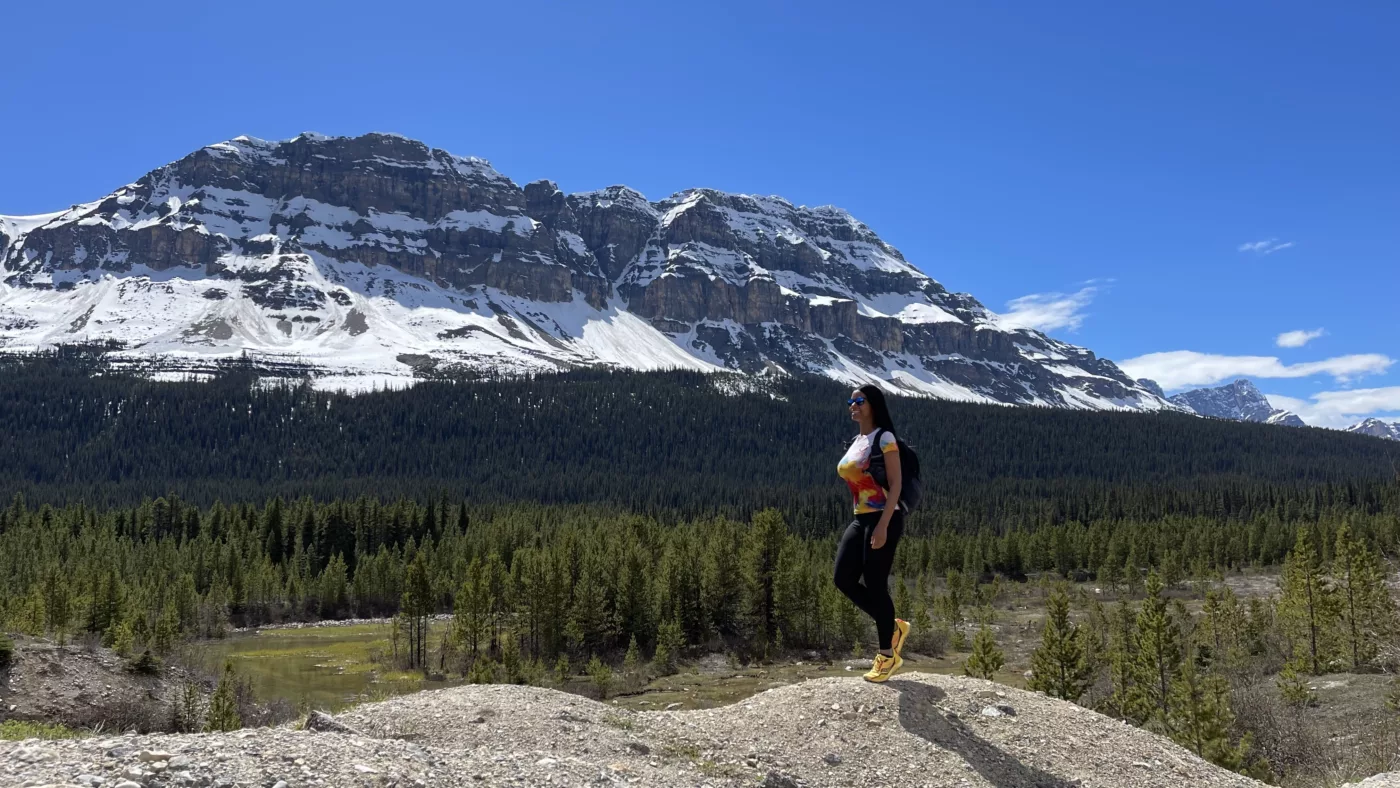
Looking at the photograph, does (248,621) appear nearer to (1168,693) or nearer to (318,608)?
(318,608)

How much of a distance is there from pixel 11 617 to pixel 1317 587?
198 feet

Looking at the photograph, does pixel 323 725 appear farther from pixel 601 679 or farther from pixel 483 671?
pixel 483 671

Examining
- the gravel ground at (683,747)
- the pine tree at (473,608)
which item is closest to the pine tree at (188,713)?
the gravel ground at (683,747)

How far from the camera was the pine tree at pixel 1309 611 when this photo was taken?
122 feet

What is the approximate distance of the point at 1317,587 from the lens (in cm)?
3966

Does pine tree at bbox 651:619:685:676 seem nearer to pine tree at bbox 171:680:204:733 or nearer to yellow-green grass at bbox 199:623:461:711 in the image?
yellow-green grass at bbox 199:623:461:711

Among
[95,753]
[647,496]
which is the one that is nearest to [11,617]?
[95,753]

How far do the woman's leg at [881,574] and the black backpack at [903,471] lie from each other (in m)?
0.21

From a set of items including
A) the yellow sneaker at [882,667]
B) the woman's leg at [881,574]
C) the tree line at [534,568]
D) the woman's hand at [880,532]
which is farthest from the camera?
the tree line at [534,568]

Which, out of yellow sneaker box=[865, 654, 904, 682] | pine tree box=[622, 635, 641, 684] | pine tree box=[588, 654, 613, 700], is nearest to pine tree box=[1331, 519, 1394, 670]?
pine tree box=[588, 654, 613, 700]

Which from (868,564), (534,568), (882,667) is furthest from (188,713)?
(534,568)

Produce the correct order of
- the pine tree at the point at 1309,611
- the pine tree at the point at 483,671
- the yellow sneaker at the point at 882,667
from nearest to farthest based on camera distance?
the yellow sneaker at the point at 882,667 < the pine tree at the point at 1309,611 < the pine tree at the point at 483,671

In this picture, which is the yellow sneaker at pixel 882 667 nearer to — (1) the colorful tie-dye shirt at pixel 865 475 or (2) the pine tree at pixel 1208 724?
(1) the colorful tie-dye shirt at pixel 865 475

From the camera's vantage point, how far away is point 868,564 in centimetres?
1035
